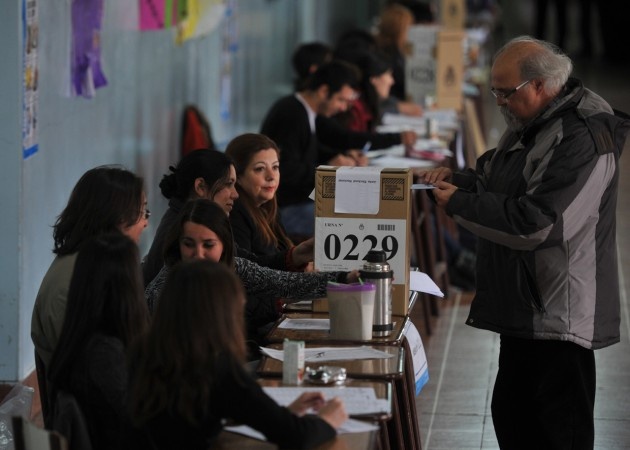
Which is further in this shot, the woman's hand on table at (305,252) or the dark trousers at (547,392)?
the woman's hand on table at (305,252)

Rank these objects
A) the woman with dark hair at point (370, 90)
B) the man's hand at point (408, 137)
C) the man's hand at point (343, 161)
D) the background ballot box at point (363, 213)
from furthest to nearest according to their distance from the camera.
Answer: the woman with dark hair at point (370, 90) → the man's hand at point (408, 137) → the man's hand at point (343, 161) → the background ballot box at point (363, 213)

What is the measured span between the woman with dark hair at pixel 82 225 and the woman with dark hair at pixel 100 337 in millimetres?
513

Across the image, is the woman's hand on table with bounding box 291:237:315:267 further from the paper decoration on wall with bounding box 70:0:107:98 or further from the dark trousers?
the paper decoration on wall with bounding box 70:0:107:98

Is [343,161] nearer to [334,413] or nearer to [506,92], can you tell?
[506,92]

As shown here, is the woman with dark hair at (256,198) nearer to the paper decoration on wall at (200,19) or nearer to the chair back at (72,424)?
the chair back at (72,424)

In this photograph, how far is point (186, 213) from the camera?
385 cm

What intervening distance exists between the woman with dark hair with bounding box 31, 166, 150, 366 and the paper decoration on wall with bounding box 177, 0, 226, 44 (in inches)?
156

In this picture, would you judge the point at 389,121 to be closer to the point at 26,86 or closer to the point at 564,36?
the point at 26,86

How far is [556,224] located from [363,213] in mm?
636

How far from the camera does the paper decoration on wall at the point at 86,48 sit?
221 inches

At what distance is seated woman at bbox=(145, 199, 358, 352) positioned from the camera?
3820mm

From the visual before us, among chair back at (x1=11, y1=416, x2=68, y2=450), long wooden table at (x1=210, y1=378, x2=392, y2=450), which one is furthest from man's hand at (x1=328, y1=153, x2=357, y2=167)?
chair back at (x1=11, y1=416, x2=68, y2=450)

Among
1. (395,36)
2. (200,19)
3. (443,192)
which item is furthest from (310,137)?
(395,36)

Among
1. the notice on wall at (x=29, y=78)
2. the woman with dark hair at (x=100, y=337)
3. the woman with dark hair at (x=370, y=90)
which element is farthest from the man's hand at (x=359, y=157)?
the woman with dark hair at (x=100, y=337)
